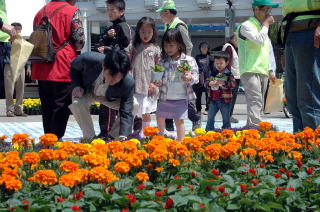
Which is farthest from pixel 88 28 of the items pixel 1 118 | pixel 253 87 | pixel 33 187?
pixel 33 187

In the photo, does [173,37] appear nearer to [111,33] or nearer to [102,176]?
[111,33]

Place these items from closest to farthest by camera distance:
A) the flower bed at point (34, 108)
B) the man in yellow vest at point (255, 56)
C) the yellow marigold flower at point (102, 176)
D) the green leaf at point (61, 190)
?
the green leaf at point (61, 190) → the yellow marigold flower at point (102, 176) → the man in yellow vest at point (255, 56) → the flower bed at point (34, 108)

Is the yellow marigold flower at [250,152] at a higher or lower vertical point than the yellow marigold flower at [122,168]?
lower

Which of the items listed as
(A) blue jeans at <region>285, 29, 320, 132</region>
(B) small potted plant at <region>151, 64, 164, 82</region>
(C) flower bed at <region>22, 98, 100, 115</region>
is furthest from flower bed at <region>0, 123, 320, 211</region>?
(C) flower bed at <region>22, 98, 100, 115</region>

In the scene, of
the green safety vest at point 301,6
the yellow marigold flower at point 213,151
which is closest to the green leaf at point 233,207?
the yellow marigold flower at point 213,151

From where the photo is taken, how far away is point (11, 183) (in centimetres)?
314

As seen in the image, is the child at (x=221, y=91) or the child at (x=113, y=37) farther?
the child at (x=221, y=91)

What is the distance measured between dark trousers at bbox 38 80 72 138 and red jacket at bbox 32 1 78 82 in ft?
0.26

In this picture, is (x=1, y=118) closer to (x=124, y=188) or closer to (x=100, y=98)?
(x=100, y=98)

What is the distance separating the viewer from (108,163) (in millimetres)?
3717

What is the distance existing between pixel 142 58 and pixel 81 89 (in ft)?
3.91

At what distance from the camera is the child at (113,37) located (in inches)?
289

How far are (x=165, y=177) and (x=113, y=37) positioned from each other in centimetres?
395

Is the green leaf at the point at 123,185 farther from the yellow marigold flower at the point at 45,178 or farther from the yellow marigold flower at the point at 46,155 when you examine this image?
the yellow marigold flower at the point at 46,155
